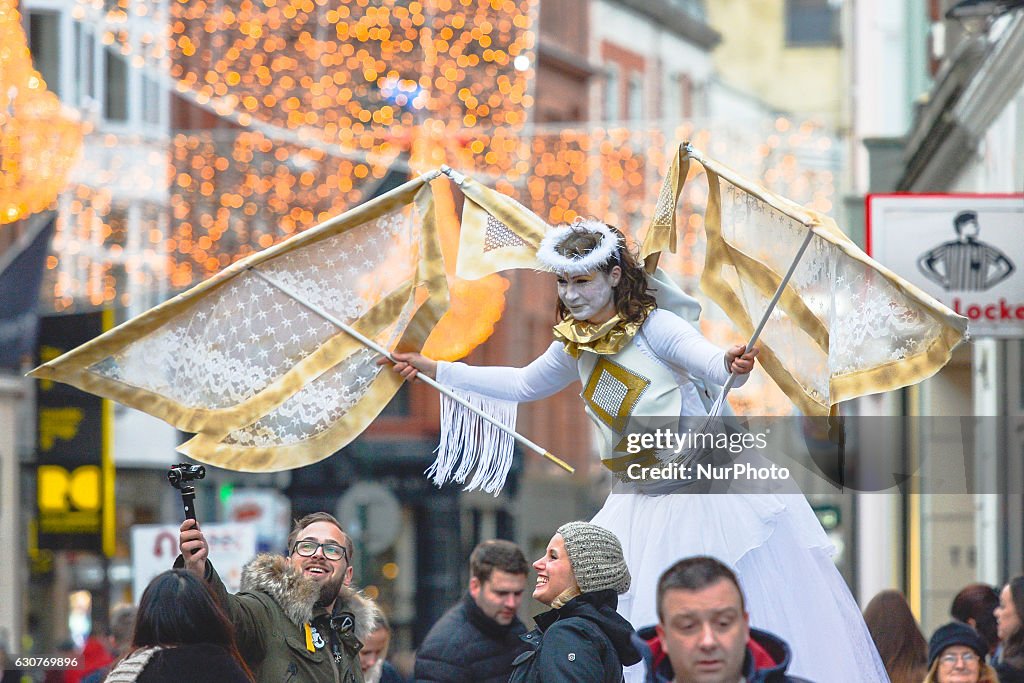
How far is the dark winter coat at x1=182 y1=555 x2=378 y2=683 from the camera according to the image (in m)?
6.60

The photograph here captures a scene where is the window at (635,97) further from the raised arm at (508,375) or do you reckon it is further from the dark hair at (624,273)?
the dark hair at (624,273)

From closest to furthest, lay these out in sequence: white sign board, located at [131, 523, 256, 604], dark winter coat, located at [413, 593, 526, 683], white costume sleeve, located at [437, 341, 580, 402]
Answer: white costume sleeve, located at [437, 341, 580, 402]
dark winter coat, located at [413, 593, 526, 683]
white sign board, located at [131, 523, 256, 604]

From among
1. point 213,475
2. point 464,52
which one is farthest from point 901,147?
point 213,475

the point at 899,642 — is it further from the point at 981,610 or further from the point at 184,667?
the point at 184,667

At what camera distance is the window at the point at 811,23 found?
223 feet

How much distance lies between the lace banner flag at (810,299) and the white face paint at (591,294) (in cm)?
24

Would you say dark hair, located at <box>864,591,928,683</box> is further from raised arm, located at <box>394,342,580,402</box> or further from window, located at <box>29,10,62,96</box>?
window, located at <box>29,10,62,96</box>

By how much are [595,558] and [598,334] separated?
3.73 ft

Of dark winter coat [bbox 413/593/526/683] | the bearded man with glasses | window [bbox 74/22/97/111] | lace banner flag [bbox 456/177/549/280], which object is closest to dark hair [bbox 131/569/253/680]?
the bearded man with glasses

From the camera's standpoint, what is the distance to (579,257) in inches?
283

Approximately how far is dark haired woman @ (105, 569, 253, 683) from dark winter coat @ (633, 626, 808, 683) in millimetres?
1280

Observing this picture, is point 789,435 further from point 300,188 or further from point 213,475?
point 213,475

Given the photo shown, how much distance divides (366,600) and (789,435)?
62.7 inches

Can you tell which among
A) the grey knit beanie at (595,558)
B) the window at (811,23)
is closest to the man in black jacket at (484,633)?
the grey knit beanie at (595,558)
